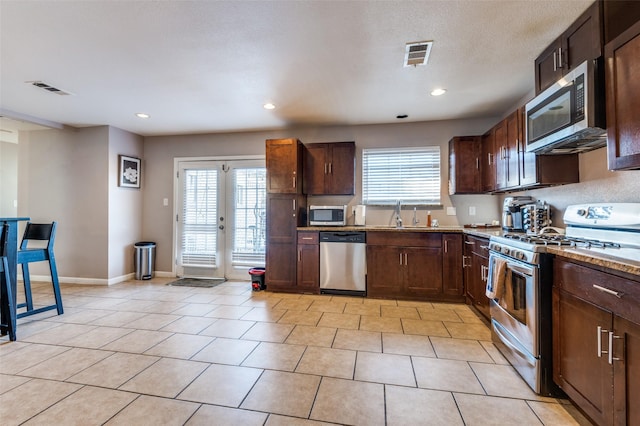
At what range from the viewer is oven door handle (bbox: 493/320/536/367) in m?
1.85

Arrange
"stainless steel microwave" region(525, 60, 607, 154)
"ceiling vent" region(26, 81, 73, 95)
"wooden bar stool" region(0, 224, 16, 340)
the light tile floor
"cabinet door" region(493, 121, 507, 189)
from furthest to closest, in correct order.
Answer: "cabinet door" region(493, 121, 507, 189), "ceiling vent" region(26, 81, 73, 95), "wooden bar stool" region(0, 224, 16, 340), "stainless steel microwave" region(525, 60, 607, 154), the light tile floor

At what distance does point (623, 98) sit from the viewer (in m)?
1.58

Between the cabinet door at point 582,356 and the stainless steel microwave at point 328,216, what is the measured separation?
2.67 meters

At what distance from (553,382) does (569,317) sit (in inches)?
18.5

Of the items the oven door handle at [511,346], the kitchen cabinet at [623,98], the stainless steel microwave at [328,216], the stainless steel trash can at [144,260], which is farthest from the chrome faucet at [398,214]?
the stainless steel trash can at [144,260]

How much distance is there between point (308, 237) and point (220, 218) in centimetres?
174

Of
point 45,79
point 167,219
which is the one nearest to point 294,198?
point 167,219

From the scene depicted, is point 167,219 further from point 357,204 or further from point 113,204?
point 357,204

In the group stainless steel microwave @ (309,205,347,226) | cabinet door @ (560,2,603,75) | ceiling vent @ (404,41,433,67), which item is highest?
ceiling vent @ (404,41,433,67)

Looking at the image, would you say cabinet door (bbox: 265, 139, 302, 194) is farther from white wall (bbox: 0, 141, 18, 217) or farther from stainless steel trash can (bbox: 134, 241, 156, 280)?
white wall (bbox: 0, 141, 18, 217)

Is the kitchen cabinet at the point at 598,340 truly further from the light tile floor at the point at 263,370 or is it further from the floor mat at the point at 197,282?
the floor mat at the point at 197,282

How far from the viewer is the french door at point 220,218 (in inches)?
188

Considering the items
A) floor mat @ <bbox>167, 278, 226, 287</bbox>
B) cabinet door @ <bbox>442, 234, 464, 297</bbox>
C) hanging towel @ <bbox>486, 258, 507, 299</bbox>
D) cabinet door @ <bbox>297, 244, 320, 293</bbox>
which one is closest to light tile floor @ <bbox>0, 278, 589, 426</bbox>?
cabinet door @ <bbox>442, 234, 464, 297</bbox>

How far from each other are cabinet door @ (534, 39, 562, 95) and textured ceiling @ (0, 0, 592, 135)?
0.09 m
